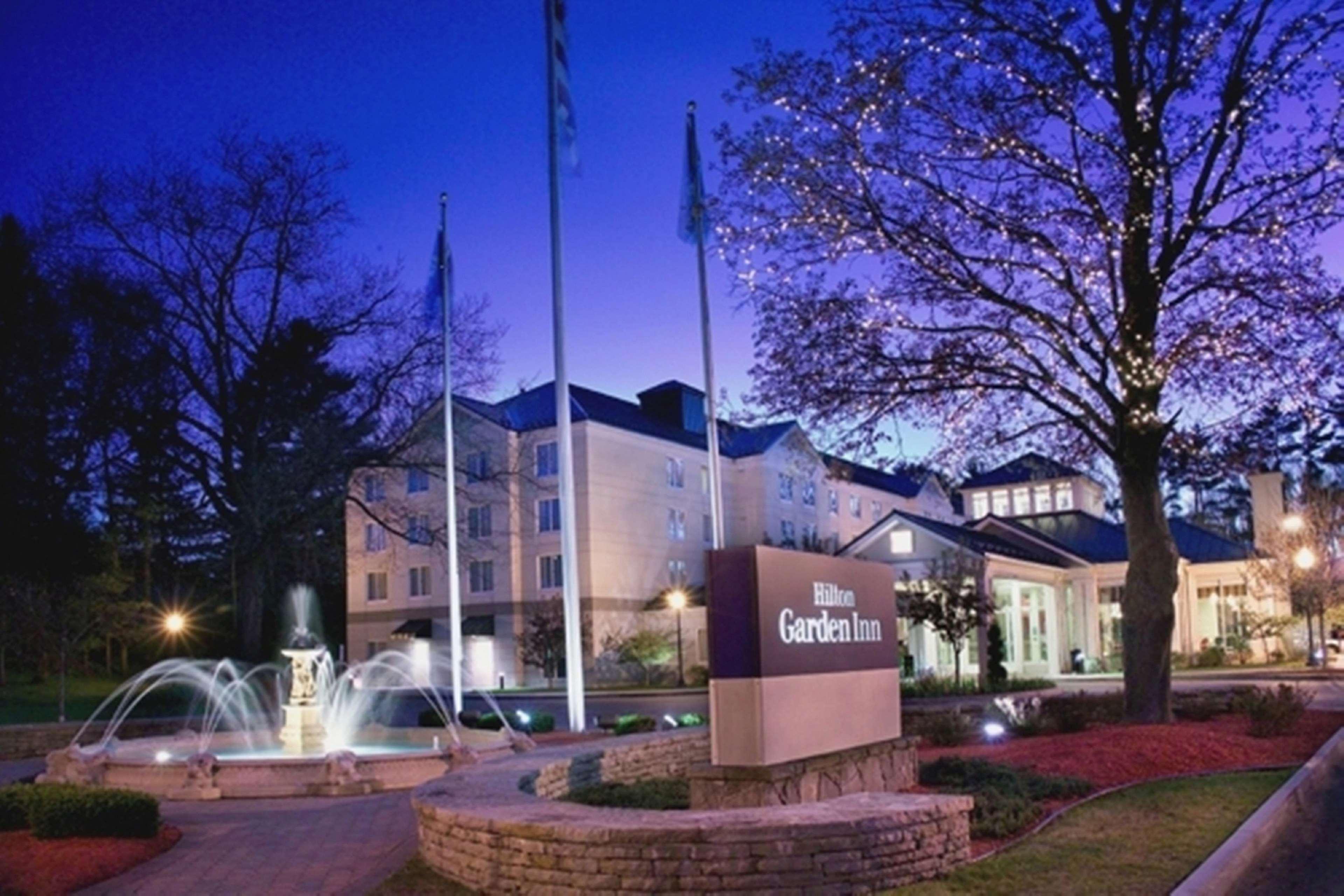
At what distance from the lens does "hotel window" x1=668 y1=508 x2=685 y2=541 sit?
55125 mm

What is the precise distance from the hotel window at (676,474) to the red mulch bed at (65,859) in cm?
4305

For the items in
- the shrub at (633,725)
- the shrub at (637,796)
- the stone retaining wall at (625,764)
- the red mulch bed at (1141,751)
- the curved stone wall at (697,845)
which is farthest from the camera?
the shrub at (633,725)

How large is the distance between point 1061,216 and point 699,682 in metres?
32.1

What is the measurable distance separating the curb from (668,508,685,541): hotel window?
40.2m

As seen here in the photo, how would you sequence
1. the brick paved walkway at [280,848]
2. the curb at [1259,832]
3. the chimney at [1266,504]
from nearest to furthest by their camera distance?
the curb at [1259,832], the brick paved walkway at [280,848], the chimney at [1266,504]

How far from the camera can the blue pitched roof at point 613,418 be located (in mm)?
50688

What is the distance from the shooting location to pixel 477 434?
159 feet

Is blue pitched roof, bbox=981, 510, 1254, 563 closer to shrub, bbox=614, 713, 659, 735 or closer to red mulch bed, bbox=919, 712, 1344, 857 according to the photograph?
shrub, bbox=614, 713, 659, 735

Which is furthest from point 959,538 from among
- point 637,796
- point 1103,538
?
point 637,796

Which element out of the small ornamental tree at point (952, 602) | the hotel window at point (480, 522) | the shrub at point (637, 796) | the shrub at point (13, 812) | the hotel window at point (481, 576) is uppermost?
the hotel window at point (480, 522)

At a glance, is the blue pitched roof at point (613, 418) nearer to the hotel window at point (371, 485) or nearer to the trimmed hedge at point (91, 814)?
the hotel window at point (371, 485)

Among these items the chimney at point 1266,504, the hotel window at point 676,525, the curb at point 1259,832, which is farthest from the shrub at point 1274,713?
the hotel window at point 676,525

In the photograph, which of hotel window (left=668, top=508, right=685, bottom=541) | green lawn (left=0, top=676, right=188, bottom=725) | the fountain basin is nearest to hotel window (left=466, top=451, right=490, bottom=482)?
hotel window (left=668, top=508, right=685, bottom=541)

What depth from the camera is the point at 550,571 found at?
5200 centimetres
